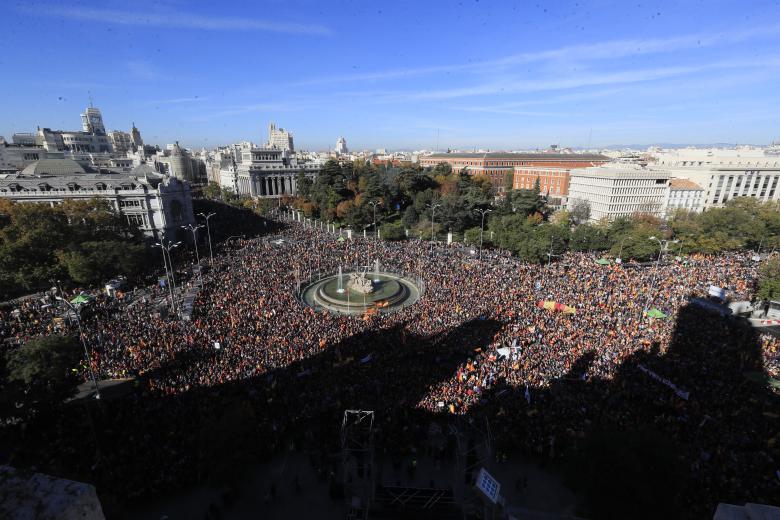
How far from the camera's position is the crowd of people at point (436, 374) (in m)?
14.2

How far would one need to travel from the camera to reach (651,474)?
34.9 feet

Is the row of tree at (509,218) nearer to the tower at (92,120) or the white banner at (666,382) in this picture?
the white banner at (666,382)

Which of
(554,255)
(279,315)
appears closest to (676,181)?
(554,255)

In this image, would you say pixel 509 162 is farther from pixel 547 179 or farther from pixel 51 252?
pixel 51 252

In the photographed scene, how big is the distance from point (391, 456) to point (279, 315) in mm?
12250

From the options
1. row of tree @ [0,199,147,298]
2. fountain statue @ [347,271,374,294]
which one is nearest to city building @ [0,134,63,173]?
row of tree @ [0,199,147,298]

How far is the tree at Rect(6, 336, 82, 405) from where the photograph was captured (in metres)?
15.3

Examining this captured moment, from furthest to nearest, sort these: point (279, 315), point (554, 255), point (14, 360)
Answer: point (554, 255), point (279, 315), point (14, 360)

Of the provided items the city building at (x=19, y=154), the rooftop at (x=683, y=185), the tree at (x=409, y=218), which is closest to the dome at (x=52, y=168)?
the city building at (x=19, y=154)

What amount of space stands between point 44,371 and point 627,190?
75.7m

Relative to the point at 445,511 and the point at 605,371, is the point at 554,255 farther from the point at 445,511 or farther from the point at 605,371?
the point at 445,511

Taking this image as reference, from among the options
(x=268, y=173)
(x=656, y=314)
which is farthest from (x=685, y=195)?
(x=268, y=173)

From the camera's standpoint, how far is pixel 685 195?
6712 centimetres

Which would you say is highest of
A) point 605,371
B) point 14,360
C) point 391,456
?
point 14,360
